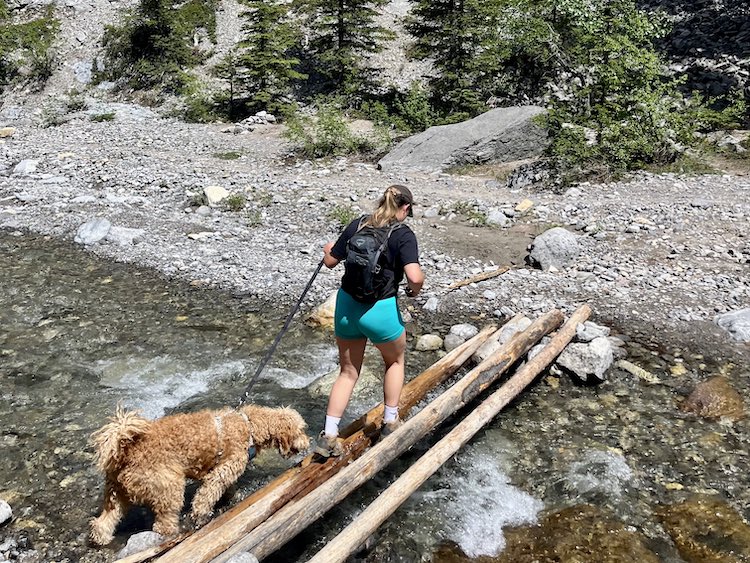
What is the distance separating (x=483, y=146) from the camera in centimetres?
1647

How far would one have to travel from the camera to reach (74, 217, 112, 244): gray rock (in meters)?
11.9

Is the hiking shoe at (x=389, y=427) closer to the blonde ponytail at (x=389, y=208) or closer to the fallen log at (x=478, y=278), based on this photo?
the blonde ponytail at (x=389, y=208)

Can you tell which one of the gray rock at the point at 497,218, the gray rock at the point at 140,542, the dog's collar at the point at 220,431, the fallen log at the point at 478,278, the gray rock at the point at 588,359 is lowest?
the gray rock at the point at 497,218

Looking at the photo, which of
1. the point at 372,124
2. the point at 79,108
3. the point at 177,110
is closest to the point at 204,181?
the point at 372,124

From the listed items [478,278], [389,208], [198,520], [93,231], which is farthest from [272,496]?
[93,231]

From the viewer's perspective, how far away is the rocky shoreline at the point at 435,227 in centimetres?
902

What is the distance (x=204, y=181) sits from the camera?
48.3 ft

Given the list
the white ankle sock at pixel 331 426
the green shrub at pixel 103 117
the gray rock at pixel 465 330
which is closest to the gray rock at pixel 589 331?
the gray rock at pixel 465 330

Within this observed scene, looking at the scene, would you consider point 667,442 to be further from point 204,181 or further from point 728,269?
point 204,181

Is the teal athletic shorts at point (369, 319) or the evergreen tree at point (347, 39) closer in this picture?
the teal athletic shorts at point (369, 319)

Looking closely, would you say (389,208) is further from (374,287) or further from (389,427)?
(389,427)

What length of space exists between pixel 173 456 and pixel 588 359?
15.9ft

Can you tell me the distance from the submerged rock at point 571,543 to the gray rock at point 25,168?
1631 centimetres

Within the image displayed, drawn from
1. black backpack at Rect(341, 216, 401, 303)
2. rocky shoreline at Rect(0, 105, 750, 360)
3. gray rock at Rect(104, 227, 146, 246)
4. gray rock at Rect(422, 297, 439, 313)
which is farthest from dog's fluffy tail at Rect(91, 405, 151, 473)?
gray rock at Rect(104, 227, 146, 246)
